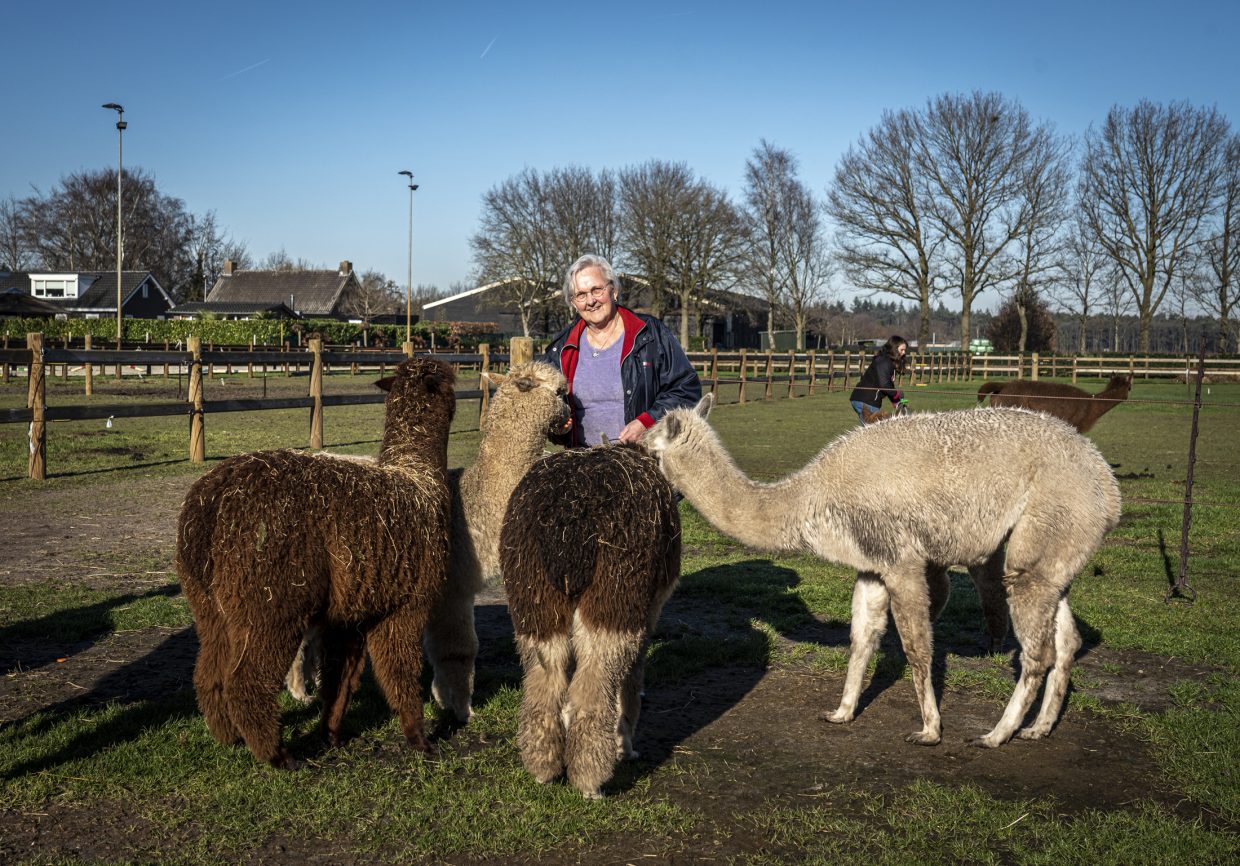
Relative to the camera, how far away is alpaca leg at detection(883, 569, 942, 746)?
4.65 m

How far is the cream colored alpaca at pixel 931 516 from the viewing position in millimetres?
4734

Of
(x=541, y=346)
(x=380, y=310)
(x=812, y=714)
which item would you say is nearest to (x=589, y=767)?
(x=812, y=714)

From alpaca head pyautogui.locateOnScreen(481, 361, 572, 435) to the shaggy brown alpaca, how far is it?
92 cm

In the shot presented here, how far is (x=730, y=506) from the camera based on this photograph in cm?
493

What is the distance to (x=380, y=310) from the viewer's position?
7419cm

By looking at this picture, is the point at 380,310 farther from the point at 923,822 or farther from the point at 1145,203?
the point at 923,822

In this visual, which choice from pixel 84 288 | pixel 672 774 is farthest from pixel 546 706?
pixel 84 288

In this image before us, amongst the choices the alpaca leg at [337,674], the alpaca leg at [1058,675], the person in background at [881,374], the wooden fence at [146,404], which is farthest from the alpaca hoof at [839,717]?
the person in background at [881,374]

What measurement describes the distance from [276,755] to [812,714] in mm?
2660

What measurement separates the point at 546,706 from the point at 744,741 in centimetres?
129

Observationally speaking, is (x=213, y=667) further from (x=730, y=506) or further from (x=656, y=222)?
(x=656, y=222)

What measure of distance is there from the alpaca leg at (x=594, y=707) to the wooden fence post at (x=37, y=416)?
34.1 feet

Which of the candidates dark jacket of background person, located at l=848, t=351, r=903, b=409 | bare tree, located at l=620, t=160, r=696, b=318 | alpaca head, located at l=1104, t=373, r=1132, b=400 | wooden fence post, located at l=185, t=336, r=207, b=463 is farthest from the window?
alpaca head, located at l=1104, t=373, r=1132, b=400

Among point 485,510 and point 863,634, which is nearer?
point 485,510
